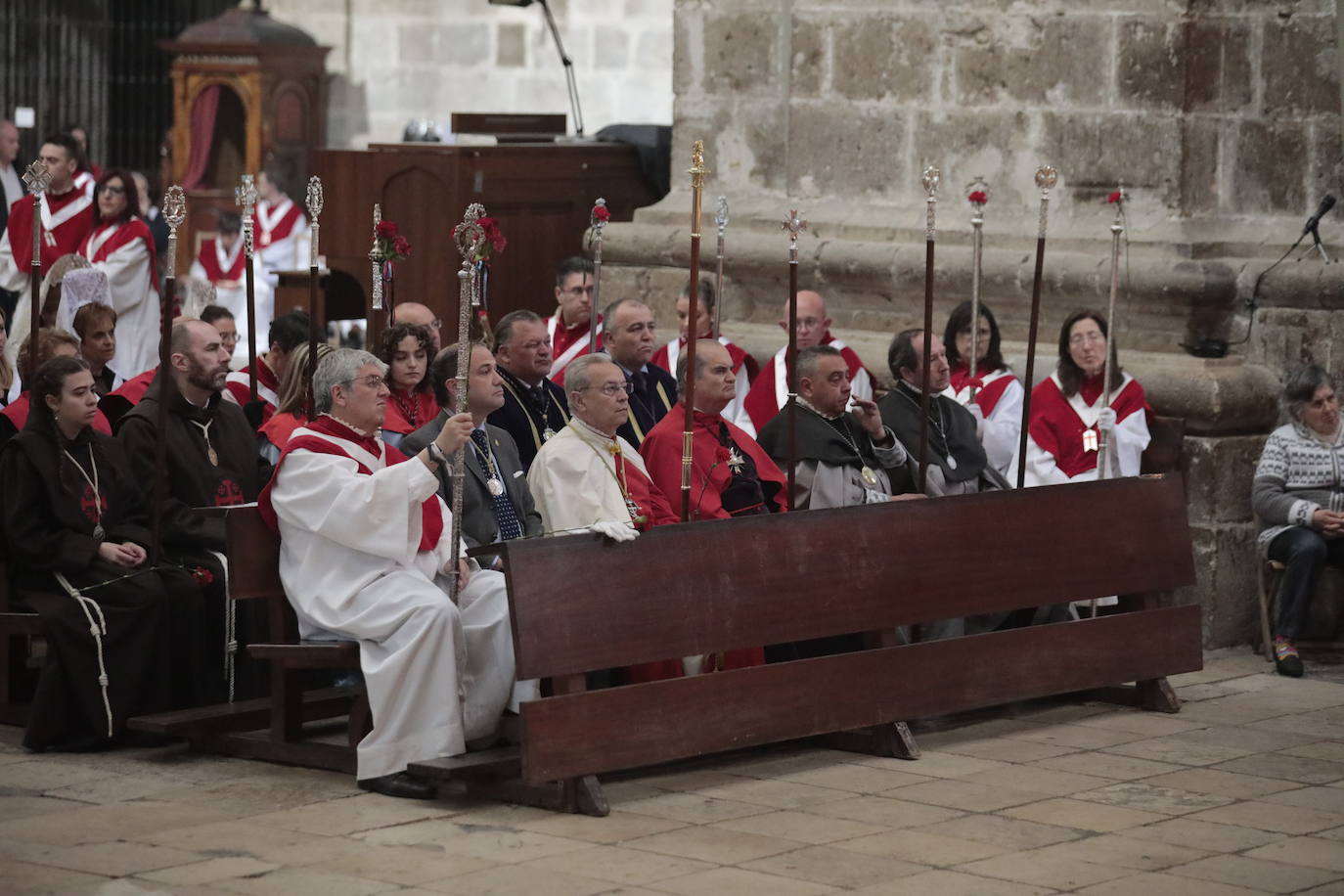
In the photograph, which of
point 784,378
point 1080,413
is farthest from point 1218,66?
point 784,378

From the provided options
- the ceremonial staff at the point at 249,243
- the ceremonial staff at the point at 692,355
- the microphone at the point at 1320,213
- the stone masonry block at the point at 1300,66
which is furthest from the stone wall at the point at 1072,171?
the ceremonial staff at the point at 249,243

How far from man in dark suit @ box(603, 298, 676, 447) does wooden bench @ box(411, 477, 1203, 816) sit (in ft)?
5.44

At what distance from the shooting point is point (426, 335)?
778cm

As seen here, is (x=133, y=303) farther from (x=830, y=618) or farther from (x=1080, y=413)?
(x=830, y=618)

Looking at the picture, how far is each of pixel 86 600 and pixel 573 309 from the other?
10.6 feet

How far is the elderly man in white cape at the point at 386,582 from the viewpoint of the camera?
247 inches

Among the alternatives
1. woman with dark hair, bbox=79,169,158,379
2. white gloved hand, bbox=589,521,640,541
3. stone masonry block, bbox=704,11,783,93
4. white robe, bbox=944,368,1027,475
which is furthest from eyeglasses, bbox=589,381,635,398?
woman with dark hair, bbox=79,169,158,379

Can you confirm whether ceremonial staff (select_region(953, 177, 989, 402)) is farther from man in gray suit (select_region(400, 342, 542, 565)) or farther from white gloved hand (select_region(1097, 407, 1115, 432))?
man in gray suit (select_region(400, 342, 542, 565))

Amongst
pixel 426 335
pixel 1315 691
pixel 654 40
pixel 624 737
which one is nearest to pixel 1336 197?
pixel 1315 691

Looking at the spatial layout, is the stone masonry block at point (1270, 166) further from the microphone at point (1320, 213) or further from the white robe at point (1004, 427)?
the white robe at point (1004, 427)

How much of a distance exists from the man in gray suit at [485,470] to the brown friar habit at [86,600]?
0.89 meters

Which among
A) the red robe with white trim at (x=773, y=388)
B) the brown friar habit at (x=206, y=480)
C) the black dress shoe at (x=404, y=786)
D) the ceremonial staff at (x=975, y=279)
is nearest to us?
the black dress shoe at (x=404, y=786)

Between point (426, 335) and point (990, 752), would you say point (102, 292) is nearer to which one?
point (426, 335)

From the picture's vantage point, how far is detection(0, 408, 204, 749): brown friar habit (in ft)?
22.0
